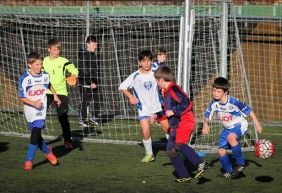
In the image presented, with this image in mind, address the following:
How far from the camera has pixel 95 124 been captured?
14258mm

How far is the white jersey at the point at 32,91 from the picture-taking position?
30.8 ft

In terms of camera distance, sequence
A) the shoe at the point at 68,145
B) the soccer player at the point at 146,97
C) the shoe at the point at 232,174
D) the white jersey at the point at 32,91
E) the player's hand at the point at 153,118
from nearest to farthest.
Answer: the shoe at the point at 232,174 < the white jersey at the point at 32,91 < the player's hand at the point at 153,118 < the soccer player at the point at 146,97 < the shoe at the point at 68,145

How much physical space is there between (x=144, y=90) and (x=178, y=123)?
1.91 m

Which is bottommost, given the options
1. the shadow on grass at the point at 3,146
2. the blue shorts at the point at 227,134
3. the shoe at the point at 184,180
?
the shadow on grass at the point at 3,146

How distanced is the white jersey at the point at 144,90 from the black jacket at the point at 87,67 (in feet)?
13.2

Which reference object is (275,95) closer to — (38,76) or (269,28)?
(269,28)

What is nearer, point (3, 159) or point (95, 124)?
point (3, 159)

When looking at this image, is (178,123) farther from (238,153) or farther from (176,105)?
(238,153)

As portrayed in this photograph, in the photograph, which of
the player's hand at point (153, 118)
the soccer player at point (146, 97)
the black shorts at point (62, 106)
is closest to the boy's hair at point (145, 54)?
the soccer player at point (146, 97)

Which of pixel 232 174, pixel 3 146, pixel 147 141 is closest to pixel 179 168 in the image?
pixel 232 174

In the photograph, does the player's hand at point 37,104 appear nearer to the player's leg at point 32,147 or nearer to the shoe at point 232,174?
the player's leg at point 32,147

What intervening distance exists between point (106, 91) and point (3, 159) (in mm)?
6290

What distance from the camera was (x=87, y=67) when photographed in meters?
14.3

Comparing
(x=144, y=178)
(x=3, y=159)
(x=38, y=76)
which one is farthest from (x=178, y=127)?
(x=3, y=159)
